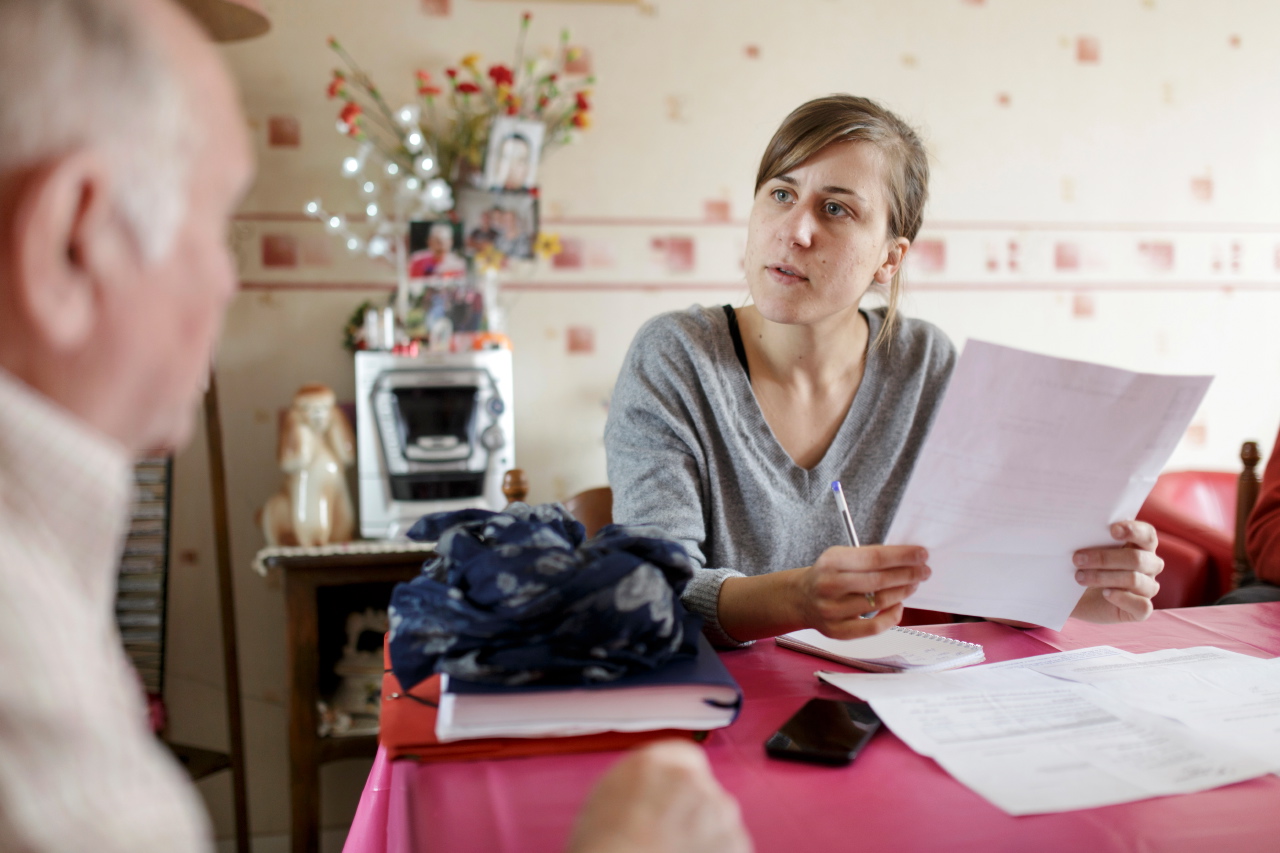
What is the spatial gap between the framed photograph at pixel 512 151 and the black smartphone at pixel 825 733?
1732mm

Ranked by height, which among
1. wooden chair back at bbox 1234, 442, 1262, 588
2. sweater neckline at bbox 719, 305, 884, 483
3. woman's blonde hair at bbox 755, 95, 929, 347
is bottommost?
wooden chair back at bbox 1234, 442, 1262, 588

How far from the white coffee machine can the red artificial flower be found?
636mm

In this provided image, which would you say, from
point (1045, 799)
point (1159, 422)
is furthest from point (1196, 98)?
point (1045, 799)

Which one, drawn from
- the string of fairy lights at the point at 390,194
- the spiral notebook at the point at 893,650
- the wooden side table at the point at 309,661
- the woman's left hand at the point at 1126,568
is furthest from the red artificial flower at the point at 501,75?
the woman's left hand at the point at 1126,568

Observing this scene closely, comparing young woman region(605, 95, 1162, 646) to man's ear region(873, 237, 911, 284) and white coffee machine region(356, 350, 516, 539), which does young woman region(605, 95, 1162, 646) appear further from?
white coffee machine region(356, 350, 516, 539)

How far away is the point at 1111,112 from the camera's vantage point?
2.56 m

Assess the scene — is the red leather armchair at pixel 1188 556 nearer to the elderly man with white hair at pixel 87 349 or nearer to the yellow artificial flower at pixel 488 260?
the yellow artificial flower at pixel 488 260

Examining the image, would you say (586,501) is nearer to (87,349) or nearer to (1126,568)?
(1126,568)

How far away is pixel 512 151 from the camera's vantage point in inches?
87.7

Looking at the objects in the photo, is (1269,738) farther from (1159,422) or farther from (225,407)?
(225,407)

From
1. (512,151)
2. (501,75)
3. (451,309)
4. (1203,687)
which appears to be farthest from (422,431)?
(1203,687)

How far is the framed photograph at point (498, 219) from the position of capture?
2279mm

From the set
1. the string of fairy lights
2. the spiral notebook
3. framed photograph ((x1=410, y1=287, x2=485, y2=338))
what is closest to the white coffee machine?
framed photograph ((x1=410, y1=287, x2=485, y2=338))

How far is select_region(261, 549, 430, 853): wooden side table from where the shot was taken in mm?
1906
